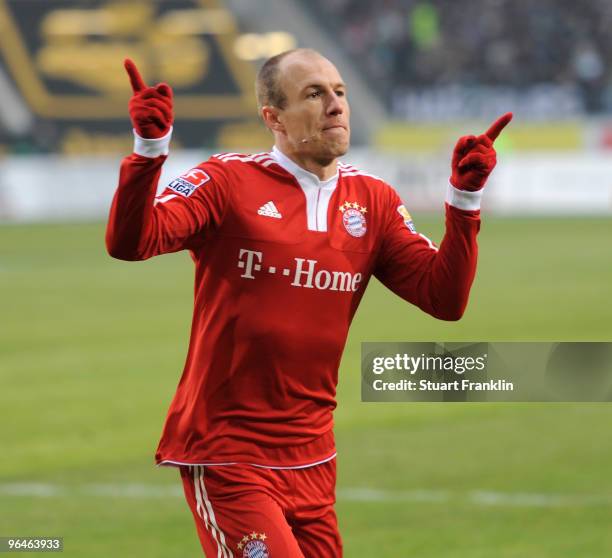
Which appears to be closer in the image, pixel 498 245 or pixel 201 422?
pixel 201 422

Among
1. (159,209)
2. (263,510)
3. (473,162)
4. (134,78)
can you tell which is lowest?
(263,510)

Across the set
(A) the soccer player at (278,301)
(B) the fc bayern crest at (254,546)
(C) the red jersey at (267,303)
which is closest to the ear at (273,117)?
(A) the soccer player at (278,301)

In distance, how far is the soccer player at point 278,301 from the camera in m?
4.23

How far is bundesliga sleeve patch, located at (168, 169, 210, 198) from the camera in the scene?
417 centimetres

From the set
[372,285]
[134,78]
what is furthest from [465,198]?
[372,285]

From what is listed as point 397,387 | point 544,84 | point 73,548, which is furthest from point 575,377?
point 544,84

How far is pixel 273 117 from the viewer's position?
4410 mm

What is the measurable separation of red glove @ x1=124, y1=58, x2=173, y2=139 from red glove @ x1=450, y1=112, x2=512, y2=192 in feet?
3.23

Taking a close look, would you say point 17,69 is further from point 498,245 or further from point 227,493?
point 227,493

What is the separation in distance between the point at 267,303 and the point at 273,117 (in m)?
0.63

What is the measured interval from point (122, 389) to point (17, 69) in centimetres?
3257

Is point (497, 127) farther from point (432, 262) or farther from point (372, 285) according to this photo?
point (372, 285)

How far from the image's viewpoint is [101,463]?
891 cm

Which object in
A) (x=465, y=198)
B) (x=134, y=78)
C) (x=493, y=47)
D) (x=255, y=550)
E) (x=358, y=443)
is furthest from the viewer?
(x=493, y=47)
